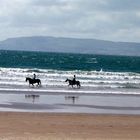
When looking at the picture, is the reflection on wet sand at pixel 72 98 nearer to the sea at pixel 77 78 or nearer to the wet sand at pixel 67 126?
the sea at pixel 77 78

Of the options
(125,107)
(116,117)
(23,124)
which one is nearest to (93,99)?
(125,107)

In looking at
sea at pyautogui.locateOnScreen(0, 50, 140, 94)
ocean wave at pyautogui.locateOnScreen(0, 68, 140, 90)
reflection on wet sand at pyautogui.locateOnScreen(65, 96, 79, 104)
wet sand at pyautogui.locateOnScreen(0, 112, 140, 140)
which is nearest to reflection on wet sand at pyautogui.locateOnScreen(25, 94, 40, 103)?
reflection on wet sand at pyautogui.locateOnScreen(65, 96, 79, 104)

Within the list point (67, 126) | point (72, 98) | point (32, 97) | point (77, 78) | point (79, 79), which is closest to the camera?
point (67, 126)

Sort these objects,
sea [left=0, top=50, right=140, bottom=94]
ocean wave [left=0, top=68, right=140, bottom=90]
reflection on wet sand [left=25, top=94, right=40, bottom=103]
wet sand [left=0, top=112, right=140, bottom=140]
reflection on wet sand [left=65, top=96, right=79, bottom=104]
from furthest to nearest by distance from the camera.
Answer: ocean wave [left=0, top=68, right=140, bottom=90] → sea [left=0, top=50, right=140, bottom=94] → reflection on wet sand [left=65, top=96, right=79, bottom=104] → reflection on wet sand [left=25, top=94, right=40, bottom=103] → wet sand [left=0, top=112, right=140, bottom=140]

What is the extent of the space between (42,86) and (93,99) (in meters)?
9.62

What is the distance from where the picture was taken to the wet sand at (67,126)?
18.0 metres

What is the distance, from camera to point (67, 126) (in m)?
20.8

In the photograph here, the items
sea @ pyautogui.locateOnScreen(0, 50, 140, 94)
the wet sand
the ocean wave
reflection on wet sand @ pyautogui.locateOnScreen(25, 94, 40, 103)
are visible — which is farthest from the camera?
the ocean wave

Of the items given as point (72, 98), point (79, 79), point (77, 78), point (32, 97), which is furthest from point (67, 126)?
point (77, 78)

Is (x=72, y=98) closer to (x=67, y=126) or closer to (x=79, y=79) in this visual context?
(x=67, y=126)

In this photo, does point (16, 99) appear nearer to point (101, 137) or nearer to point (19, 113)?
point (19, 113)

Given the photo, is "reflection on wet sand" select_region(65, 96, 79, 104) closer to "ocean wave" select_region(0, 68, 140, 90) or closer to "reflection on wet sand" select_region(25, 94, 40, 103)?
"reflection on wet sand" select_region(25, 94, 40, 103)

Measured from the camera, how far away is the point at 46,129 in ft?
64.6

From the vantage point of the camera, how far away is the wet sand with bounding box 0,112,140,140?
18.0 meters
